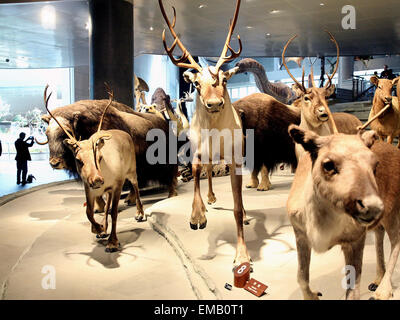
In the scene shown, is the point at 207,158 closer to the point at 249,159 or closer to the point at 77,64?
the point at 249,159

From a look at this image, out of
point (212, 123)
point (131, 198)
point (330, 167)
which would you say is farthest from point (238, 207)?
point (131, 198)

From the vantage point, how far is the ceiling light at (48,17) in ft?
25.3

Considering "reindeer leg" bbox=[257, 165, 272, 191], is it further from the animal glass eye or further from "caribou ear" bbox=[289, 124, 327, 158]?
the animal glass eye

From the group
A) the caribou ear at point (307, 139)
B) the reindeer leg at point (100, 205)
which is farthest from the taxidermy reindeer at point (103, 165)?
the caribou ear at point (307, 139)

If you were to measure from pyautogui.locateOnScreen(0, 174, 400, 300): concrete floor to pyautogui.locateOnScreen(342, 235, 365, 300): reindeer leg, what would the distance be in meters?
0.63

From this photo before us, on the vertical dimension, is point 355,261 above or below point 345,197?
below

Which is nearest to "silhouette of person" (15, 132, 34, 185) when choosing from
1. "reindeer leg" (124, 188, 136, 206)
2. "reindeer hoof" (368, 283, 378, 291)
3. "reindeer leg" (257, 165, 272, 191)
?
"reindeer leg" (124, 188, 136, 206)

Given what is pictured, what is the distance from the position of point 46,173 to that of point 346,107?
Answer: 914 cm

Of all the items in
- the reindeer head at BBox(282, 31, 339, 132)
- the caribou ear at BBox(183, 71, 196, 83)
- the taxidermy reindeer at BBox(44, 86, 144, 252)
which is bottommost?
the taxidermy reindeer at BBox(44, 86, 144, 252)

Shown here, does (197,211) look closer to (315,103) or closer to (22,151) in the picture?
(315,103)

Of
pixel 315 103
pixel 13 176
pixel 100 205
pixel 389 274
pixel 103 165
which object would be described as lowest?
pixel 13 176

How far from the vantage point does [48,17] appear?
8.34 meters

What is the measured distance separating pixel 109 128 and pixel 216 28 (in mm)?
5303

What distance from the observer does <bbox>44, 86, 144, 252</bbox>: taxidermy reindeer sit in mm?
3590
